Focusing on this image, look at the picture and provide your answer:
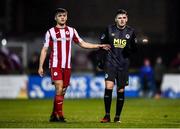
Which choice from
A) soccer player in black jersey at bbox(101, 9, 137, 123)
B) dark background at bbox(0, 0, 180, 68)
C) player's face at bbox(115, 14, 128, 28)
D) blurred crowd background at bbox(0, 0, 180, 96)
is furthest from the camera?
dark background at bbox(0, 0, 180, 68)

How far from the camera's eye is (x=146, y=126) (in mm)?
15664

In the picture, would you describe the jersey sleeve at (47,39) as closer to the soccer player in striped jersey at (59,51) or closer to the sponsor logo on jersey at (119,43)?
the soccer player in striped jersey at (59,51)

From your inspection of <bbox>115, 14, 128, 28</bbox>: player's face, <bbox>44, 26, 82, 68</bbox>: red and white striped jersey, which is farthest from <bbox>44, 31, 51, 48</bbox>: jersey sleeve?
<bbox>115, 14, 128, 28</bbox>: player's face

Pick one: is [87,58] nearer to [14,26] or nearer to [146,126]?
[14,26]

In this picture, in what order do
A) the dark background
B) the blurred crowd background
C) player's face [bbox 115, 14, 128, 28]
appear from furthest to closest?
the dark background
the blurred crowd background
player's face [bbox 115, 14, 128, 28]

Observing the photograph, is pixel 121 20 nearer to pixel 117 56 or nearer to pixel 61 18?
pixel 117 56

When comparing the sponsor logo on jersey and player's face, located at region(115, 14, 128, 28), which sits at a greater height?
player's face, located at region(115, 14, 128, 28)

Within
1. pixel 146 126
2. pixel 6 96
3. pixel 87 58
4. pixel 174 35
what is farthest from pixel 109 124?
pixel 174 35

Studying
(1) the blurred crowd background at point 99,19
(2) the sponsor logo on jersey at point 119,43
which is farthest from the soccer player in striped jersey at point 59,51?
(1) the blurred crowd background at point 99,19

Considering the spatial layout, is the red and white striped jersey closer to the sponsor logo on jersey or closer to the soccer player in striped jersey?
the soccer player in striped jersey

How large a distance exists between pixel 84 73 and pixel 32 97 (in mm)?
3295

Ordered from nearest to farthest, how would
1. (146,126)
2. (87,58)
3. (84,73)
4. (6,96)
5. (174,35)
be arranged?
(146,126) < (6,96) < (84,73) < (87,58) < (174,35)

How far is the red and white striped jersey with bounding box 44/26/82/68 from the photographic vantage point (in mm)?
17000

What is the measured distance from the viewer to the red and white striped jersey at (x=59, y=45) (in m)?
17.0
